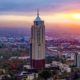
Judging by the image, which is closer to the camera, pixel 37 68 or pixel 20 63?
pixel 37 68

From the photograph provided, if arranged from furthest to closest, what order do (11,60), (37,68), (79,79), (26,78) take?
1. (11,60)
2. (37,68)
3. (26,78)
4. (79,79)

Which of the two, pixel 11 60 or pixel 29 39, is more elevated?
pixel 29 39

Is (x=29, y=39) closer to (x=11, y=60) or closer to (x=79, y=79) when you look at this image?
(x=11, y=60)

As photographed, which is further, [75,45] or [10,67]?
[75,45]

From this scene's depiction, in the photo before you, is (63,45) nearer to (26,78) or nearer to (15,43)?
(15,43)

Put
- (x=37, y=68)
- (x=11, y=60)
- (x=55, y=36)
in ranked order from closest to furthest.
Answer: (x=37, y=68)
(x=55, y=36)
(x=11, y=60)

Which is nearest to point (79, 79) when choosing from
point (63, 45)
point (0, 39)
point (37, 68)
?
point (37, 68)

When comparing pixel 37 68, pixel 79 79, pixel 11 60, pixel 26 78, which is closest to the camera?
pixel 79 79

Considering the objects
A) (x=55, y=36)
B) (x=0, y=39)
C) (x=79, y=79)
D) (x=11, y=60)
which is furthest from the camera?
(x=0, y=39)

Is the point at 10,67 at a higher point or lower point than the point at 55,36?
lower

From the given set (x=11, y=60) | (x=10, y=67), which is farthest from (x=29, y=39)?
(x=10, y=67)
